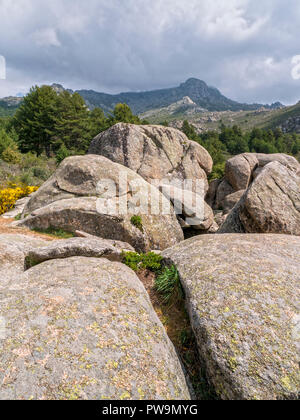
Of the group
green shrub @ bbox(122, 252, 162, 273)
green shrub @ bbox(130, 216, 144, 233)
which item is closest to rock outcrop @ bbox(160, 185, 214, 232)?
green shrub @ bbox(130, 216, 144, 233)

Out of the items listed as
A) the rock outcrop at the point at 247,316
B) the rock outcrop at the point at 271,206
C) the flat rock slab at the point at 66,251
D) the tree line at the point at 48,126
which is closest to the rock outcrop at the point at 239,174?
the rock outcrop at the point at 271,206

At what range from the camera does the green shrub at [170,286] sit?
6.12 meters

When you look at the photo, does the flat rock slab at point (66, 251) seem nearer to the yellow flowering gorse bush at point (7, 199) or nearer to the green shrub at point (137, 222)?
the green shrub at point (137, 222)

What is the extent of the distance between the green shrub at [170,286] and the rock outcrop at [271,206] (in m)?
5.07

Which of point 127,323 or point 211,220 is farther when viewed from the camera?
point 211,220

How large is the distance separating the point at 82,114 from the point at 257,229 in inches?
1908

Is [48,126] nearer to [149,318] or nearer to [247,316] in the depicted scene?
[149,318]

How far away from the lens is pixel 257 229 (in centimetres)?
951

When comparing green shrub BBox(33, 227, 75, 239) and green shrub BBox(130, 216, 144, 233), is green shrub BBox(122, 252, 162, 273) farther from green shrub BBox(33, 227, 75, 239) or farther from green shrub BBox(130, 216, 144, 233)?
green shrub BBox(33, 227, 75, 239)

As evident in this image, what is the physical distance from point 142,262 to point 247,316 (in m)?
4.24

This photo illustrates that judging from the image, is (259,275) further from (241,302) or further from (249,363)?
(249,363)

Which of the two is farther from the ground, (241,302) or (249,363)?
(241,302)

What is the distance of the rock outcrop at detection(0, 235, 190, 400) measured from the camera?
3.16 m

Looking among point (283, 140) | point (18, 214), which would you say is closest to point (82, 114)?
point (18, 214)
